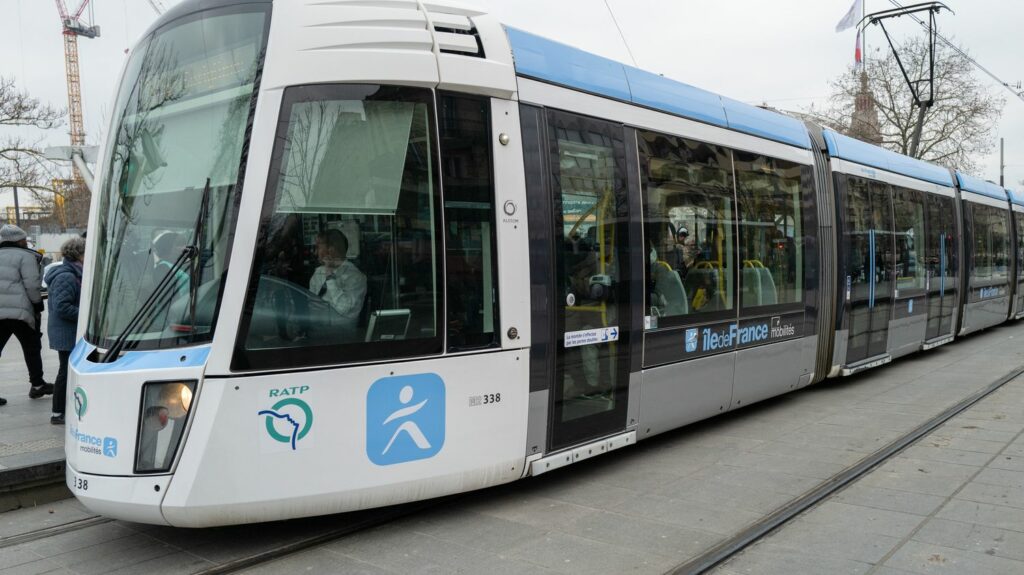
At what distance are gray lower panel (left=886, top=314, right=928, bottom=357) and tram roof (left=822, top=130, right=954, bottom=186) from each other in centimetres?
222

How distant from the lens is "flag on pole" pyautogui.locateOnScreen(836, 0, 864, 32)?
71.8 ft

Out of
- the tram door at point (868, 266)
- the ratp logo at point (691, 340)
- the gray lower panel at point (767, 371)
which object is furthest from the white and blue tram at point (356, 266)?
the tram door at point (868, 266)

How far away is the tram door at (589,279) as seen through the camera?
556cm

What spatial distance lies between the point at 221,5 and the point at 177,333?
6.46 ft

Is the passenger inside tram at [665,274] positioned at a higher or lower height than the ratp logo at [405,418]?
higher

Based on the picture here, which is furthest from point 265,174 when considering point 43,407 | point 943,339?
point 943,339

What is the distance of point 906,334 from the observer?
39.2 ft

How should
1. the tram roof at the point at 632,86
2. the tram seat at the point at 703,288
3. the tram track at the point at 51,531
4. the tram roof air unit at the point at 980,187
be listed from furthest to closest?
1. the tram roof air unit at the point at 980,187
2. the tram seat at the point at 703,288
3. the tram roof at the point at 632,86
4. the tram track at the point at 51,531

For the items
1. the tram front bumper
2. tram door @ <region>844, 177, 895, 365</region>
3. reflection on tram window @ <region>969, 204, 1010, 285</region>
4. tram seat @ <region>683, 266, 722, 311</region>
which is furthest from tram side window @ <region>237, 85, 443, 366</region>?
reflection on tram window @ <region>969, 204, 1010, 285</region>

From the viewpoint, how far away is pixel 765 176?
8281 mm

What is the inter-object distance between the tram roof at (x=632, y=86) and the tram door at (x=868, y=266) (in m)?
1.93

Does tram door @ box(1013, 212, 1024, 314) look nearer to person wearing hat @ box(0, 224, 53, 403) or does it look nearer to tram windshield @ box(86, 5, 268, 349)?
tram windshield @ box(86, 5, 268, 349)

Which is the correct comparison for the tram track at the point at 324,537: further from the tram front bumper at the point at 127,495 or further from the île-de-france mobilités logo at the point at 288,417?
the île-de-france mobilités logo at the point at 288,417

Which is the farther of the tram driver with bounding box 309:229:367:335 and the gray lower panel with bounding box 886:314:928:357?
the gray lower panel with bounding box 886:314:928:357
